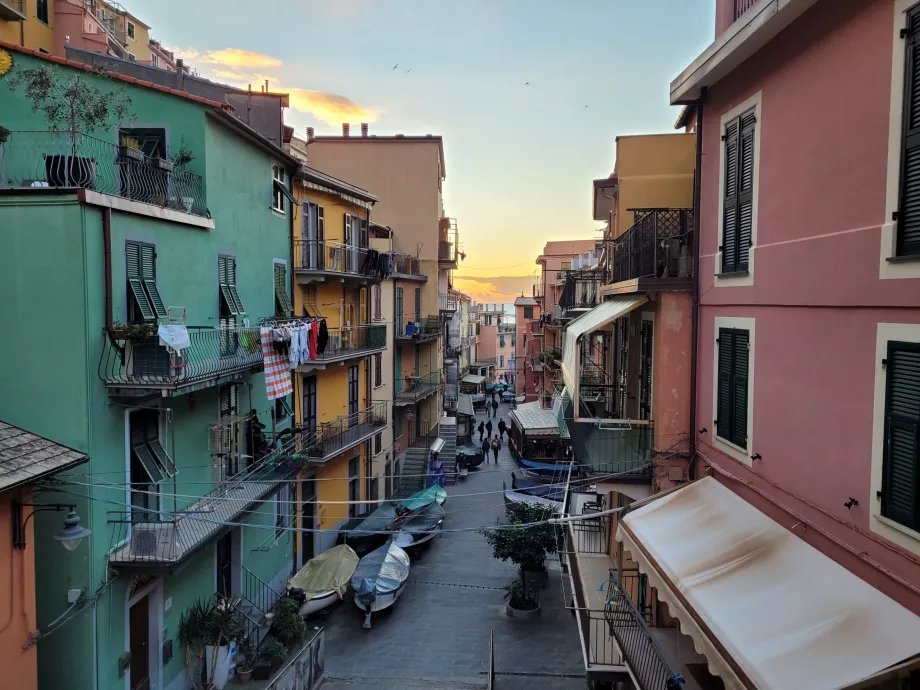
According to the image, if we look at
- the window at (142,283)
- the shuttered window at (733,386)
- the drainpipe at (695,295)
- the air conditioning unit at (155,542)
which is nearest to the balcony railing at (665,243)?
the drainpipe at (695,295)

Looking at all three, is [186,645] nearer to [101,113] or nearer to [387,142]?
[101,113]

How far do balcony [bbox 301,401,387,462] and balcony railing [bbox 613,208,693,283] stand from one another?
40.3 ft

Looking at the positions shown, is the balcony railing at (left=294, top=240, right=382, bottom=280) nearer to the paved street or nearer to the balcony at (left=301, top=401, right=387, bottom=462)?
the balcony at (left=301, top=401, right=387, bottom=462)

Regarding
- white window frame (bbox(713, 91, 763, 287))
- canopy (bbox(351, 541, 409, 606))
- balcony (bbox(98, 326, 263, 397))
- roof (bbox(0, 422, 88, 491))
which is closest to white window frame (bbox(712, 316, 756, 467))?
white window frame (bbox(713, 91, 763, 287))

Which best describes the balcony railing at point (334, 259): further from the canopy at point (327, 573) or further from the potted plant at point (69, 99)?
the canopy at point (327, 573)

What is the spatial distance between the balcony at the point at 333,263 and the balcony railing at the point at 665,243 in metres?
11.7

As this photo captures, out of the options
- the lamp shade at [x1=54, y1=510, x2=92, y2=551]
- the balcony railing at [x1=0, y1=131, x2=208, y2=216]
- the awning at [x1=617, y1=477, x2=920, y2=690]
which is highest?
the balcony railing at [x1=0, y1=131, x2=208, y2=216]

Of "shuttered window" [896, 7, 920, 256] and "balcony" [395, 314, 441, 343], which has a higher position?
"shuttered window" [896, 7, 920, 256]

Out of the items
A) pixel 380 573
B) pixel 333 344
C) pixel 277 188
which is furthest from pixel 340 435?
pixel 277 188

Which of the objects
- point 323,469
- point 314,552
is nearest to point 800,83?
point 323,469

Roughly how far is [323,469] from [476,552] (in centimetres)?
726

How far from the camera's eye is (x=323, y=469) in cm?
2228

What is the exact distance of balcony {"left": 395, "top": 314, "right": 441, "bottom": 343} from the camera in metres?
32.8

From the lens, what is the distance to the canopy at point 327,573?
18.0 m
